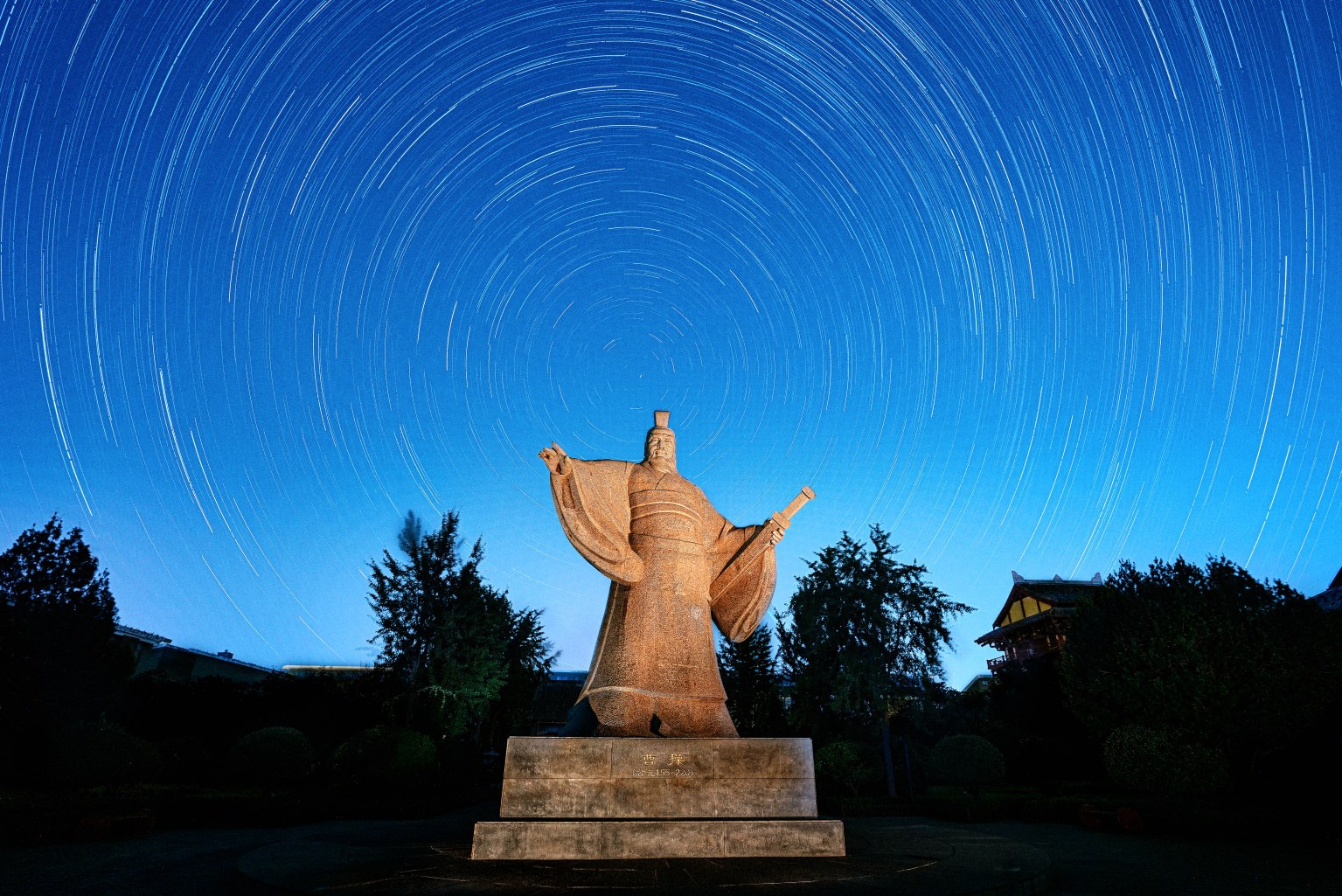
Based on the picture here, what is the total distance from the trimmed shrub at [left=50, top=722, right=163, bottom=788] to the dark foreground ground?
7867 millimetres

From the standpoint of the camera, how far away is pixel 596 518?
26.6ft

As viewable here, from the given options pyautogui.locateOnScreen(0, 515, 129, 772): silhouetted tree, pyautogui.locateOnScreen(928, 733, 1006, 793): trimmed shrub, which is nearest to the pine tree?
pyautogui.locateOnScreen(0, 515, 129, 772): silhouetted tree

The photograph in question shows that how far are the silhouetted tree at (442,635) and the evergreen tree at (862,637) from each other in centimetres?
1395

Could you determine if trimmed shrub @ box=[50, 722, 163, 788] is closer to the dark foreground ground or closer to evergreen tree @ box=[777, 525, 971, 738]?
the dark foreground ground

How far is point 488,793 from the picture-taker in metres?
25.2

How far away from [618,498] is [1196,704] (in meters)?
20.5

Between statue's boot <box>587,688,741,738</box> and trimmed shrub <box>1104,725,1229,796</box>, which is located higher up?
statue's boot <box>587,688,741,738</box>

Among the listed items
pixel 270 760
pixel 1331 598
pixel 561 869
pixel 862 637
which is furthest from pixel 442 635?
pixel 1331 598

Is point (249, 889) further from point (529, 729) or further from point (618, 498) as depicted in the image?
point (529, 729)

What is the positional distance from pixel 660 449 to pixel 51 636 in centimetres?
3070

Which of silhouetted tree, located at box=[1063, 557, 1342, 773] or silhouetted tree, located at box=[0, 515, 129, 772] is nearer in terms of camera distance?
silhouetted tree, located at box=[1063, 557, 1342, 773]

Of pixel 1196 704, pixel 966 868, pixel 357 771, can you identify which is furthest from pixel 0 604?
pixel 1196 704

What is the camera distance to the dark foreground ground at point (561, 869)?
5.65 meters

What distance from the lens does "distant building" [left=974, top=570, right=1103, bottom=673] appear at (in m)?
49.4
